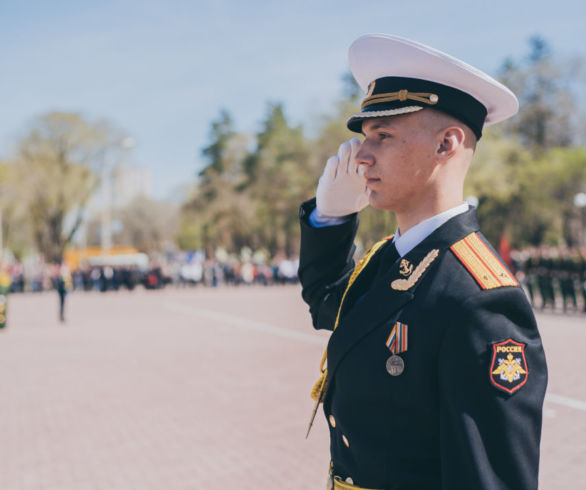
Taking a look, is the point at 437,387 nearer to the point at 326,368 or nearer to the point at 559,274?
the point at 326,368

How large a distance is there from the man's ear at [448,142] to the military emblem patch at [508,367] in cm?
47

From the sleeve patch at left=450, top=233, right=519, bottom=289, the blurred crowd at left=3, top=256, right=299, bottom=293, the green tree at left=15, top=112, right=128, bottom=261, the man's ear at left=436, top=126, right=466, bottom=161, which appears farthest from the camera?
the green tree at left=15, top=112, right=128, bottom=261

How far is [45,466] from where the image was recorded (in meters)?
5.10

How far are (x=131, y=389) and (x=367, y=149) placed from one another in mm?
6998

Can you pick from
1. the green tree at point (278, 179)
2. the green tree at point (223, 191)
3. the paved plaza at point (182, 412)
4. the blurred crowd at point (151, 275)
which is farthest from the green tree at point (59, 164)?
the paved plaza at point (182, 412)

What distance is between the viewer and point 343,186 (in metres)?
1.77

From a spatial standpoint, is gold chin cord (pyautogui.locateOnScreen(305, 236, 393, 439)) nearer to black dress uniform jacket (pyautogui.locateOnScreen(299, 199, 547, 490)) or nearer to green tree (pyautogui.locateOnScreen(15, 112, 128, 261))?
black dress uniform jacket (pyautogui.locateOnScreen(299, 199, 547, 490))

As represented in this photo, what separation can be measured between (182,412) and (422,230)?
563 centimetres

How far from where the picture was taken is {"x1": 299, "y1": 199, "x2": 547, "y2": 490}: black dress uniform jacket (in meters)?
1.26

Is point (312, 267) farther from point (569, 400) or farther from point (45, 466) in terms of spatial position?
point (569, 400)

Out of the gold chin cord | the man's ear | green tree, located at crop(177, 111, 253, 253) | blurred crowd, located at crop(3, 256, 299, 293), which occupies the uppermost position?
green tree, located at crop(177, 111, 253, 253)

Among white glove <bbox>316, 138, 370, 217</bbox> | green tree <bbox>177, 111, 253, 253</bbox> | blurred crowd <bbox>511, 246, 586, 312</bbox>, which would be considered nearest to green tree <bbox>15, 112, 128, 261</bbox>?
green tree <bbox>177, 111, 253, 253</bbox>

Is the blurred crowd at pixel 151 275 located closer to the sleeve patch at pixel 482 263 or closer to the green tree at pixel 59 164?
the green tree at pixel 59 164

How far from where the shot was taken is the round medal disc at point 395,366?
139cm
